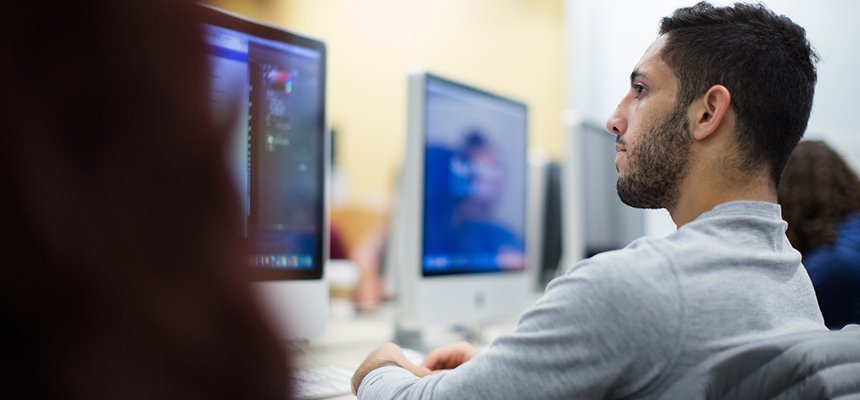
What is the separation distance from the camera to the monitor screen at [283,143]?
1.25 meters

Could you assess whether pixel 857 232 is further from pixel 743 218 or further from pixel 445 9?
pixel 445 9

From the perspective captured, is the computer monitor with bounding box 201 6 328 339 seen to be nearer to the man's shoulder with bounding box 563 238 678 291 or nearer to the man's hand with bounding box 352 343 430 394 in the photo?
the man's hand with bounding box 352 343 430 394

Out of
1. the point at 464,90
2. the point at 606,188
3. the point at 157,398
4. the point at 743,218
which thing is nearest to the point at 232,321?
the point at 157,398

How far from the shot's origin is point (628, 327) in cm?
78

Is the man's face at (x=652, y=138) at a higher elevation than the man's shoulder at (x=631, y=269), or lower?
higher

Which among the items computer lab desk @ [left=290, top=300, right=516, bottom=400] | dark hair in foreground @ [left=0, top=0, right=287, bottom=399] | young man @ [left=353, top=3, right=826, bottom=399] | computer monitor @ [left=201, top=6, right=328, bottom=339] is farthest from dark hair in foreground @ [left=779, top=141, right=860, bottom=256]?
dark hair in foreground @ [left=0, top=0, right=287, bottom=399]

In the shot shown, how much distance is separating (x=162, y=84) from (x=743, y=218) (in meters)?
0.78

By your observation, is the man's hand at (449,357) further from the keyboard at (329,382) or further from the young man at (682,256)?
the keyboard at (329,382)

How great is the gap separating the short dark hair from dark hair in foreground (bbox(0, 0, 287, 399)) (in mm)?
828

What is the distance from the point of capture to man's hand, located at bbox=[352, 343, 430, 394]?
1.06 metres

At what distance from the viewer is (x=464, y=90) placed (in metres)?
1.80

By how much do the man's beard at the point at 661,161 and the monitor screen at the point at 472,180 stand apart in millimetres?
636

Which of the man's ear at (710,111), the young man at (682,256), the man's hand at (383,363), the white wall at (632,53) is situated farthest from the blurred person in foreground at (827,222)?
the man's hand at (383,363)

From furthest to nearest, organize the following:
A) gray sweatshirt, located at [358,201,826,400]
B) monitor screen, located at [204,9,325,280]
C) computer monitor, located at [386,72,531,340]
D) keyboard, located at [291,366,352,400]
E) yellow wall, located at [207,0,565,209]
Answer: yellow wall, located at [207,0,565,209] → computer monitor, located at [386,72,531,340] → monitor screen, located at [204,9,325,280] → keyboard, located at [291,366,352,400] → gray sweatshirt, located at [358,201,826,400]
